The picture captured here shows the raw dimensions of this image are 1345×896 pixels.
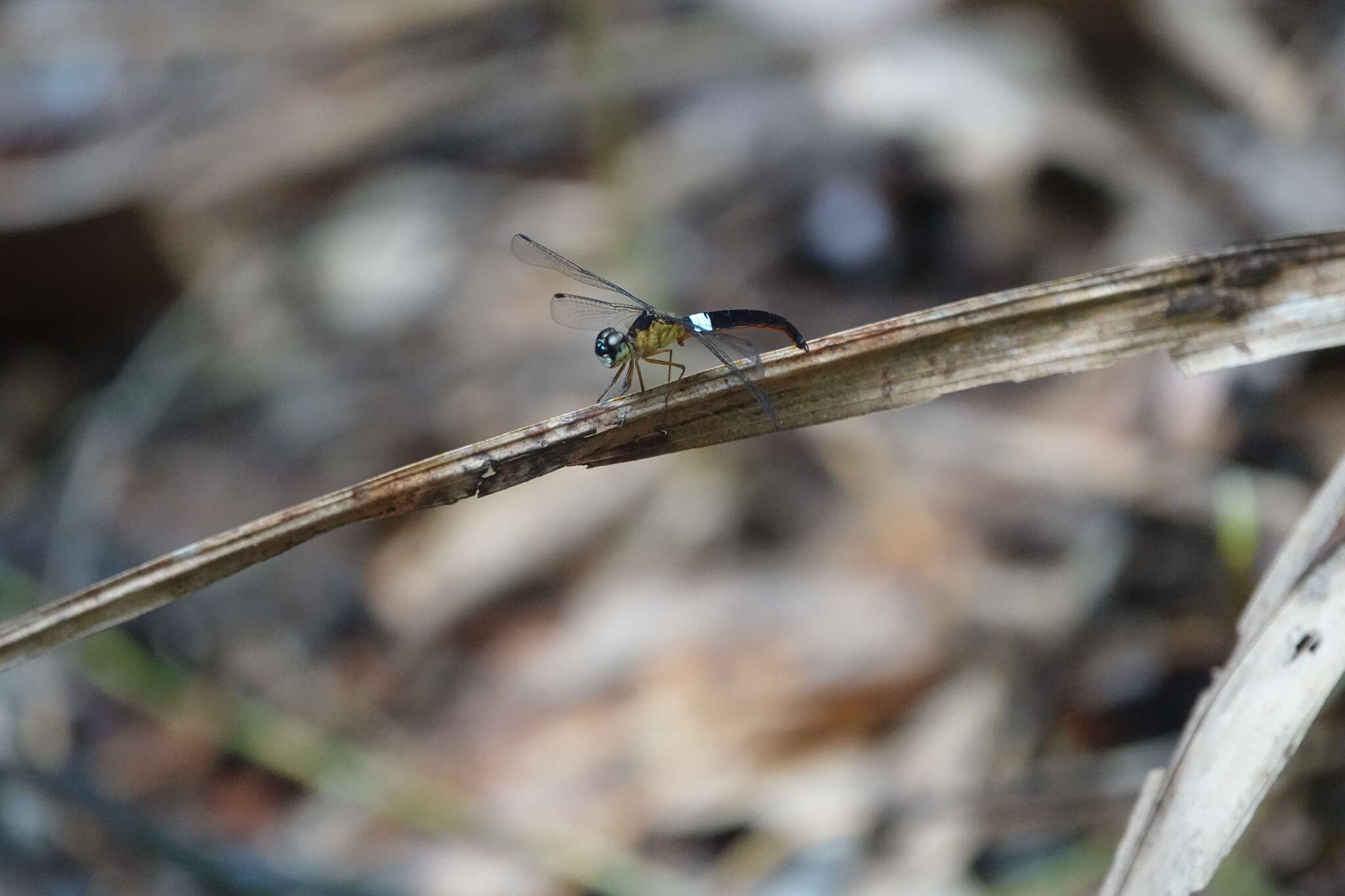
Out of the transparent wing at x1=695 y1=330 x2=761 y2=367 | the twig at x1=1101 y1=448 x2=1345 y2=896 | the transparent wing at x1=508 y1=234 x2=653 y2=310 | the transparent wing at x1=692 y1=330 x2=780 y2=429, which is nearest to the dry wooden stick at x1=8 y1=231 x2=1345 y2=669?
the transparent wing at x1=692 y1=330 x2=780 y2=429

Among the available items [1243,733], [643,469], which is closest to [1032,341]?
[1243,733]

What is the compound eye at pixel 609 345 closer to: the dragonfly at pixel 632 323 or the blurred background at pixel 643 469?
the dragonfly at pixel 632 323

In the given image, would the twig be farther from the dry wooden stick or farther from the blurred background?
the blurred background

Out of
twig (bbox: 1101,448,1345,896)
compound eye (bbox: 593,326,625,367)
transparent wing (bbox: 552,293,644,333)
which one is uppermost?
transparent wing (bbox: 552,293,644,333)

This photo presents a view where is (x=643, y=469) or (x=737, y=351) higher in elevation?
(x=643, y=469)

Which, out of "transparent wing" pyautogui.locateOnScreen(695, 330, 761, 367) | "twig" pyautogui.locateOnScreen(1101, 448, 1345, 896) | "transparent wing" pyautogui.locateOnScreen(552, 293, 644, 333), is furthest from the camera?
"transparent wing" pyautogui.locateOnScreen(552, 293, 644, 333)

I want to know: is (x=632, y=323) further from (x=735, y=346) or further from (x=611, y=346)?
(x=735, y=346)
